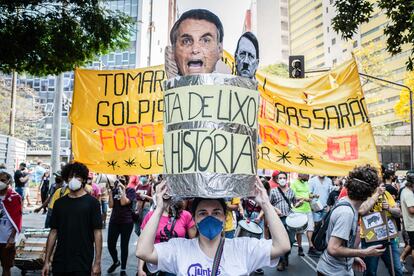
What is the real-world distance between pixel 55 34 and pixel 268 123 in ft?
14.5

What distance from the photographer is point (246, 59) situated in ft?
9.23

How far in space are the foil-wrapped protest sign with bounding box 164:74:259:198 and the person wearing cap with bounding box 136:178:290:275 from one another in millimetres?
241

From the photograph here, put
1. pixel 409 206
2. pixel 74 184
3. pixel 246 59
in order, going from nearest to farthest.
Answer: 1. pixel 246 59
2. pixel 74 184
3. pixel 409 206

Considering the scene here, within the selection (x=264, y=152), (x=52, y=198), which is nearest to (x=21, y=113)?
(x=52, y=198)

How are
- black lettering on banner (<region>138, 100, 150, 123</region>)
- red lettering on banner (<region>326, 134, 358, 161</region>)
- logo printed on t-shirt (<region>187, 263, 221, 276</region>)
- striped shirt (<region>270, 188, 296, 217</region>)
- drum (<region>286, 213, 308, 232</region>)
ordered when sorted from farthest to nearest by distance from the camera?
striped shirt (<region>270, 188, 296, 217</region>)
drum (<region>286, 213, 308, 232</region>)
black lettering on banner (<region>138, 100, 150, 123</region>)
red lettering on banner (<region>326, 134, 358, 161</region>)
logo printed on t-shirt (<region>187, 263, 221, 276</region>)

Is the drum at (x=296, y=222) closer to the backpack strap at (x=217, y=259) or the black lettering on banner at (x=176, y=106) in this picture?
the backpack strap at (x=217, y=259)

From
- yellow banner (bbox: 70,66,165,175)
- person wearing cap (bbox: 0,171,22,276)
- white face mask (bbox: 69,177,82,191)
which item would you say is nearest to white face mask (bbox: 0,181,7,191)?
person wearing cap (bbox: 0,171,22,276)

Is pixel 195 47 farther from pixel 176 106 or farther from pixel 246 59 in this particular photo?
pixel 176 106

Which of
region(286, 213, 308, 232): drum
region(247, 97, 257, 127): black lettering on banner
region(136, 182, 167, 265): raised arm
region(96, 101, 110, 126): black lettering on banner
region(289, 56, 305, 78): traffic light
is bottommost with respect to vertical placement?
region(286, 213, 308, 232): drum

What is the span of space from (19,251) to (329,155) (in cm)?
537

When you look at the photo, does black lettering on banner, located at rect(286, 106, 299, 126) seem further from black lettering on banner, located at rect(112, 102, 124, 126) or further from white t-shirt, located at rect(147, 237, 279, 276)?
white t-shirt, located at rect(147, 237, 279, 276)

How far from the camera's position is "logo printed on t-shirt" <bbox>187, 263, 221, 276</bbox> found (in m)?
2.50

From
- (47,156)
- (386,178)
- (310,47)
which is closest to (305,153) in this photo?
(386,178)

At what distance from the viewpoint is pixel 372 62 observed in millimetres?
33844
